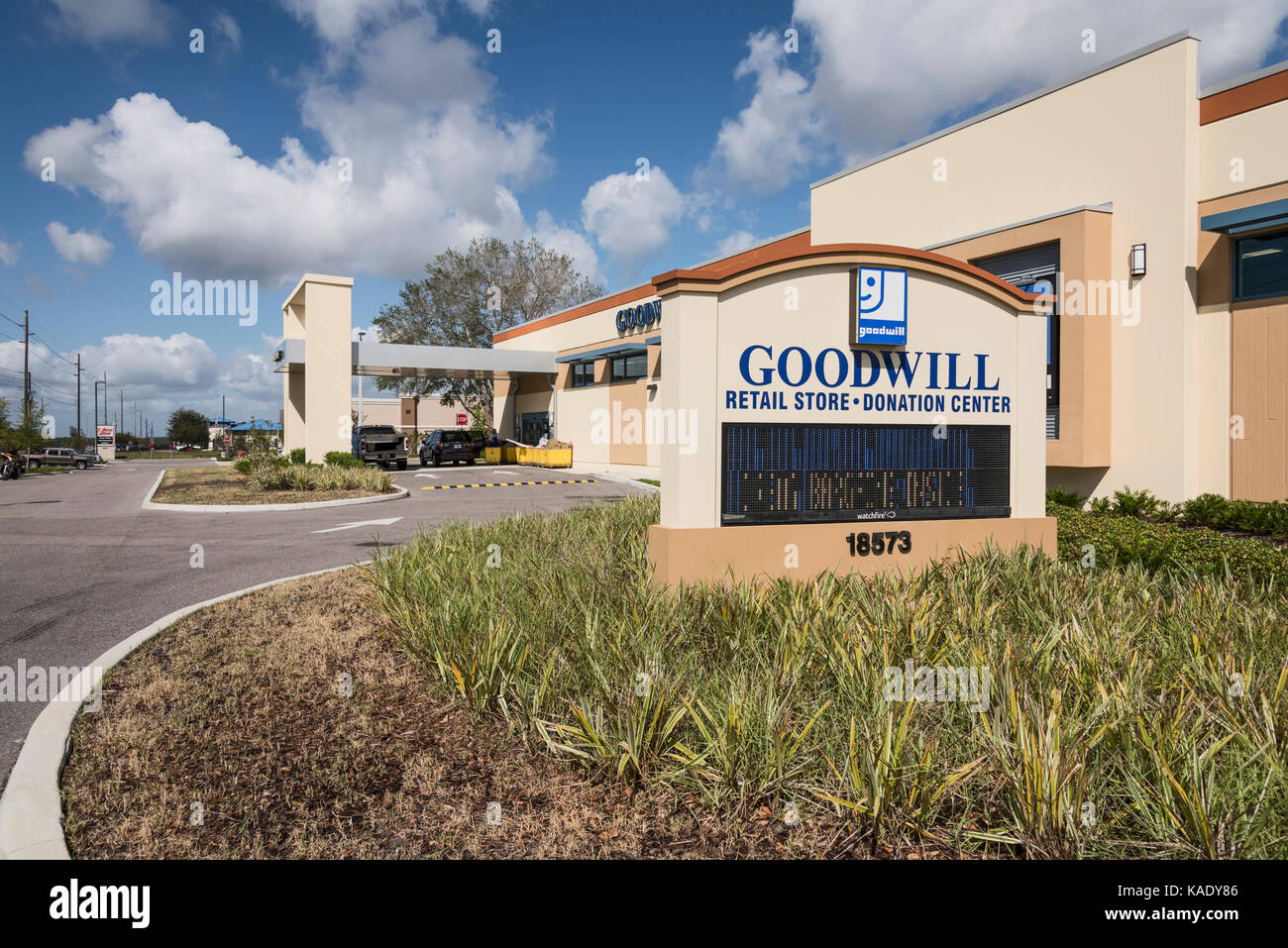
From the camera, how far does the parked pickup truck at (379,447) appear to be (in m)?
32.1

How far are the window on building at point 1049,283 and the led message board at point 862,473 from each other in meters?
5.56

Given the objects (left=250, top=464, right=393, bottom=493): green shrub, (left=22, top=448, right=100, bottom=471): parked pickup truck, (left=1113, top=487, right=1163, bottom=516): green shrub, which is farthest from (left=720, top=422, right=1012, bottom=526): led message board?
(left=22, top=448, right=100, bottom=471): parked pickup truck

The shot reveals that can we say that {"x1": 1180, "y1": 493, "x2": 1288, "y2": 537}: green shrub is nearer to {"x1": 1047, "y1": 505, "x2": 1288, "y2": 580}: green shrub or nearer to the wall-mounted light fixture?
{"x1": 1047, "y1": 505, "x2": 1288, "y2": 580}: green shrub

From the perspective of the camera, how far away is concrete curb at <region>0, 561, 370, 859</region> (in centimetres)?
314

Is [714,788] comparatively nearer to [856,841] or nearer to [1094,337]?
[856,841]

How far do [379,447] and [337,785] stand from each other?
3032cm

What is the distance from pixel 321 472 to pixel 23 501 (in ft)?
23.3

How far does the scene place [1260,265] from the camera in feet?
33.8

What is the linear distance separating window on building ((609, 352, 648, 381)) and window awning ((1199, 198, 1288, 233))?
2029cm

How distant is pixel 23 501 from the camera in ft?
64.4

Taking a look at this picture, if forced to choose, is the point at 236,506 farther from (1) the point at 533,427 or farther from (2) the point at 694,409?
(1) the point at 533,427

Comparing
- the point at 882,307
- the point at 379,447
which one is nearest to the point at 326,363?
the point at 379,447
